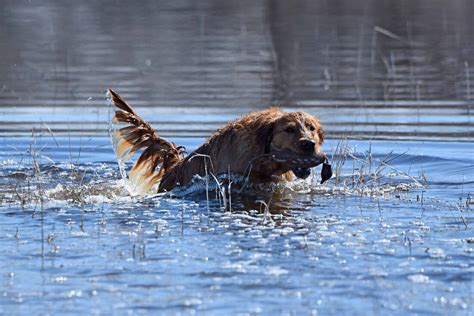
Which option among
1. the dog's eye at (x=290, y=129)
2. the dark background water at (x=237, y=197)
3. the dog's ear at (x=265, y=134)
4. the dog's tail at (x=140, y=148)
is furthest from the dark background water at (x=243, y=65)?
the dog's eye at (x=290, y=129)

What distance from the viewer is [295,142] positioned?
907 cm

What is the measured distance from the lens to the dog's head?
8992 millimetres

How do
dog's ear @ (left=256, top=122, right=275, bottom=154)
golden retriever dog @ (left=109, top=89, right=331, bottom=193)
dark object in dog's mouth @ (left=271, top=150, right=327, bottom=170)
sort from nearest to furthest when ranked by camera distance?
dark object in dog's mouth @ (left=271, top=150, right=327, bottom=170) < golden retriever dog @ (left=109, top=89, right=331, bottom=193) < dog's ear @ (left=256, top=122, right=275, bottom=154)

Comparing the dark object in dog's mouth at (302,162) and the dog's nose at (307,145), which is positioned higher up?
the dog's nose at (307,145)

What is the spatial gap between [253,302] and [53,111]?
32.2 ft

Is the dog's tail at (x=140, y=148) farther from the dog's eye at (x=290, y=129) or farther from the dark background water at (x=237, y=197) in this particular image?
the dog's eye at (x=290, y=129)

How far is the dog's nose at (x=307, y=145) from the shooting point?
8.96 m

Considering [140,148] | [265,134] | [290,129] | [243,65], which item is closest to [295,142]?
[290,129]

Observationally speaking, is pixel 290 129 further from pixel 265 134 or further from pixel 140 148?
pixel 140 148

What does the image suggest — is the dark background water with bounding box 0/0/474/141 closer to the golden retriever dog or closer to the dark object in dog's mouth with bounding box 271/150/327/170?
the golden retriever dog

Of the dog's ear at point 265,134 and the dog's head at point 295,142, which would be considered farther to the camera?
the dog's ear at point 265,134

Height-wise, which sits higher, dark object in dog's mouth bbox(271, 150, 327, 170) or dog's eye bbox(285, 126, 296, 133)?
dog's eye bbox(285, 126, 296, 133)

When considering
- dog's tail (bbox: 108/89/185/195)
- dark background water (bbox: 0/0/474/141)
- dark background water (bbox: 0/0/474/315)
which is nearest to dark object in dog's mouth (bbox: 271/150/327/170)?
→ dark background water (bbox: 0/0/474/315)

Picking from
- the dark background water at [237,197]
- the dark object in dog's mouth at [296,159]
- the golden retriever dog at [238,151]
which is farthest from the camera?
the golden retriever dog at [238,151]
